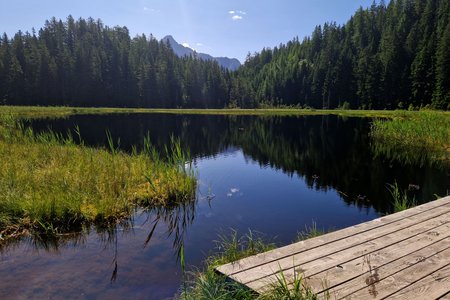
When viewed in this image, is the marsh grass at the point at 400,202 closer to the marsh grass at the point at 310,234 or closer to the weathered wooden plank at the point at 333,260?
the marsh grass at the point at 310,234

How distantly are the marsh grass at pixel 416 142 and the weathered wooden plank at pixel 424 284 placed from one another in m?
18.1

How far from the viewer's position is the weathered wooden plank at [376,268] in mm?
4434

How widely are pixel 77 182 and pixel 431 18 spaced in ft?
423

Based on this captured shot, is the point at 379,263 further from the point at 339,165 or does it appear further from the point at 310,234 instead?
the point at 339,165

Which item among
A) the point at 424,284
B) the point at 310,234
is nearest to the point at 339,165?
the point at 310,234

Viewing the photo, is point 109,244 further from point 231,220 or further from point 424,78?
point 424,78

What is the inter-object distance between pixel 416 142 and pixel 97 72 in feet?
339

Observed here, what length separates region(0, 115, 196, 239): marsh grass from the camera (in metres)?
9.05

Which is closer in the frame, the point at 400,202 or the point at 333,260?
the point at 333,260

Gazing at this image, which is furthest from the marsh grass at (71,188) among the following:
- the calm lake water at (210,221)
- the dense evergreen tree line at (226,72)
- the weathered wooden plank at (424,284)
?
the dense evergreen tree line at (226,72)

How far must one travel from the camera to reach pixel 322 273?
4.82 metres

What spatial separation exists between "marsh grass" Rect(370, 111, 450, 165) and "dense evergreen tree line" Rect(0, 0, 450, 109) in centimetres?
5843

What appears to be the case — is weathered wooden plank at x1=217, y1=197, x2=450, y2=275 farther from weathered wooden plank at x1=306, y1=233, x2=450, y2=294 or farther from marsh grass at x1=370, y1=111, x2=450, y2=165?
marsh grass at x1=370, y1=111, x2=450, y2=165

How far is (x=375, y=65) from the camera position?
99062 millimetres
